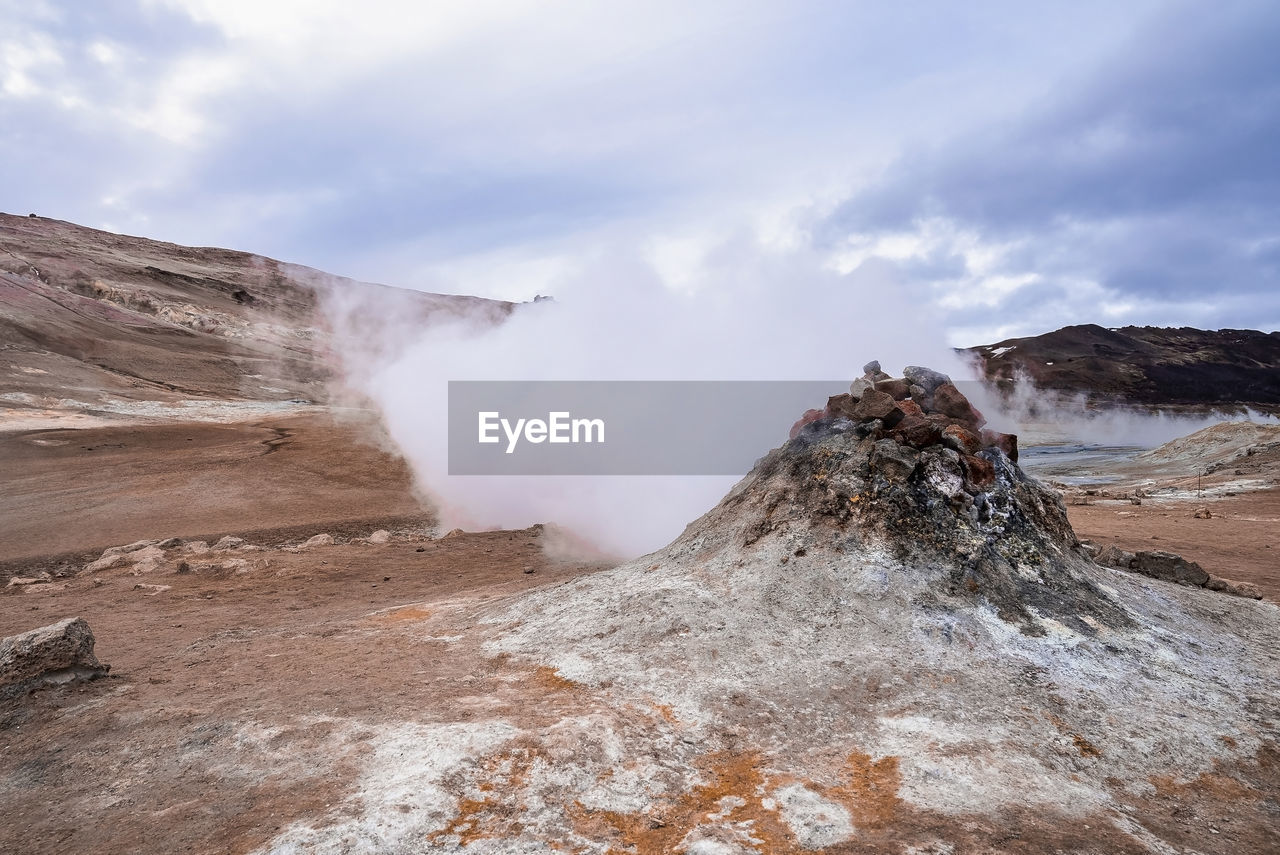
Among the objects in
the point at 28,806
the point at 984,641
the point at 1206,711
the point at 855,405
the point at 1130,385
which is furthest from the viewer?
the point at 1130,385

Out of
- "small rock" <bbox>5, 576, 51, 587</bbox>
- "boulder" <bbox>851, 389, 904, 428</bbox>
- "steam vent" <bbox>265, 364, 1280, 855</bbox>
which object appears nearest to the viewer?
Answer: "steam vent" <bbox>265, 364, 1280, 855</bbox>

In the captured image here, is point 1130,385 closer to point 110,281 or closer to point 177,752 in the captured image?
point 177,752

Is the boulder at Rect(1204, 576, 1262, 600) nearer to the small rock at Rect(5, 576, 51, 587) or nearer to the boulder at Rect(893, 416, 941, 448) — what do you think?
the boulder at Rect(893, 416, 941, 448)

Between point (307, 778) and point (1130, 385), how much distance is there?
55360 millimetres

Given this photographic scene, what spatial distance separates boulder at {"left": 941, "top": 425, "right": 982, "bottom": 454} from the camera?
5906 millimetres

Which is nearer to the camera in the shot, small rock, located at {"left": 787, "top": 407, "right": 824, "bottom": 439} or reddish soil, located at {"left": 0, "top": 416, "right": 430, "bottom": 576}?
small rock, located at {"left": 787, "top": 407, "right": 824, "bottom": 439}

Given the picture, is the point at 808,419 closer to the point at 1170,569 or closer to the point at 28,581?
the point at 1170,569

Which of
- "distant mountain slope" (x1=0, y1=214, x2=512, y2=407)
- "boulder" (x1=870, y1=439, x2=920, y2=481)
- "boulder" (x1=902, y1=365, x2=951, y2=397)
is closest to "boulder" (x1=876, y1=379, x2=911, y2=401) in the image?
"boulder" (x1=902, y1=365, x2=951, y2=397)

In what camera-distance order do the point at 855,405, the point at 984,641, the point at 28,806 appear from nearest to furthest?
the point at 28,806
the point at 984,641
the point at 855,405

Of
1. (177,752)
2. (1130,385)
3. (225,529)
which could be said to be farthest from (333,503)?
(1130,385)

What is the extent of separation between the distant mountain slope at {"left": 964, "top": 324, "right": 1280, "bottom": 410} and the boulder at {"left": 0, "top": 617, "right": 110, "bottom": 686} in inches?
1871

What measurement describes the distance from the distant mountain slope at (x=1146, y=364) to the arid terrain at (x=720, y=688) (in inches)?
1702

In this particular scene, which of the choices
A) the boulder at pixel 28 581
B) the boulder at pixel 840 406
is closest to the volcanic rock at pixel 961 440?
the boulder at pixel 840 406

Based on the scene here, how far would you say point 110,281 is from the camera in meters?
34.8
